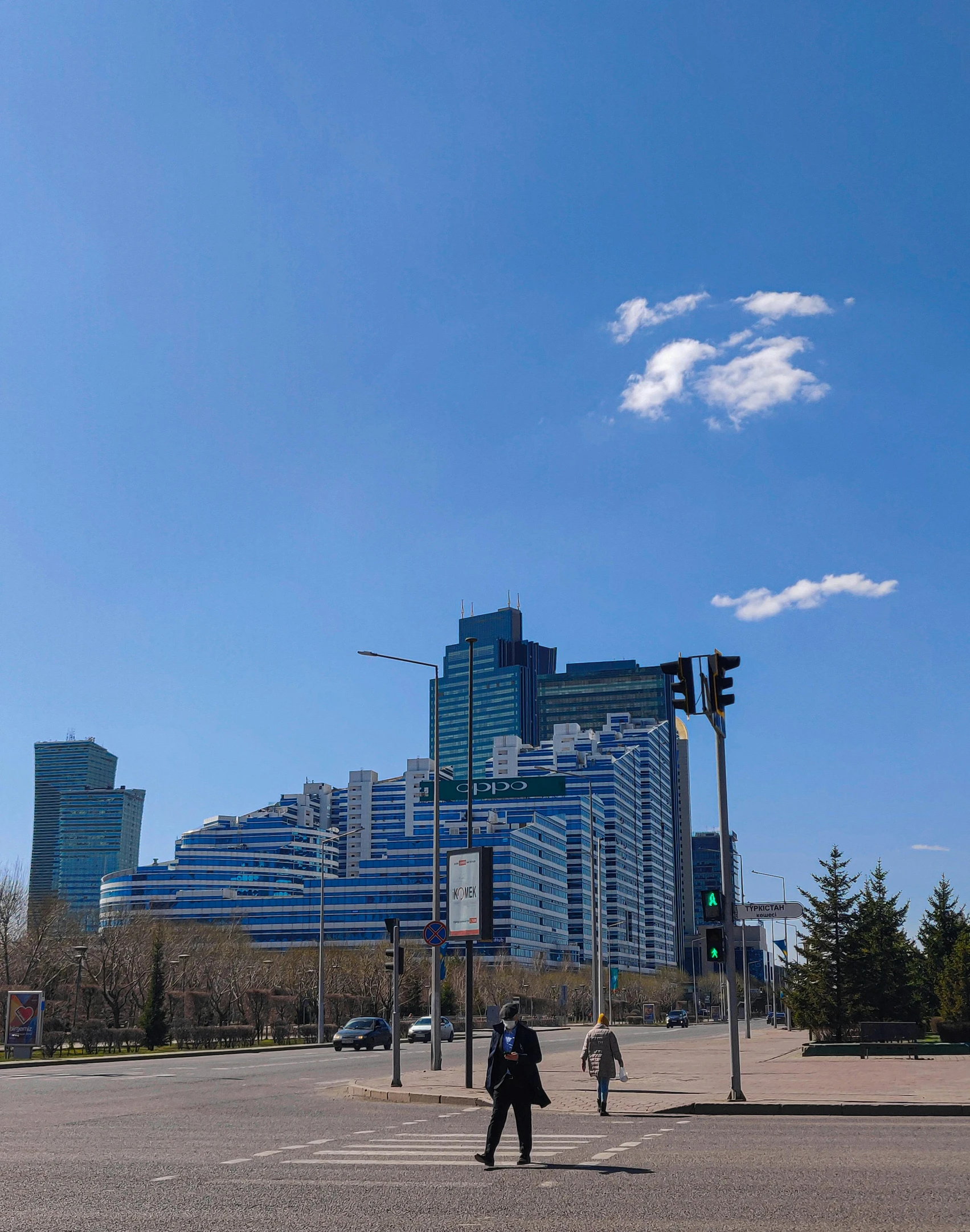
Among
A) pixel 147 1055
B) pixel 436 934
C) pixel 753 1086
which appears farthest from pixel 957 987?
pixel 147 1055

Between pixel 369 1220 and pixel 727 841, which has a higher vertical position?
pixel 727 841

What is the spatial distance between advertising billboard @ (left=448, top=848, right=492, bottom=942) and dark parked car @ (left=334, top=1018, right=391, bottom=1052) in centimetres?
2717

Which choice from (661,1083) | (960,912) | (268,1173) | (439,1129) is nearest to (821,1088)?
(661,1083)

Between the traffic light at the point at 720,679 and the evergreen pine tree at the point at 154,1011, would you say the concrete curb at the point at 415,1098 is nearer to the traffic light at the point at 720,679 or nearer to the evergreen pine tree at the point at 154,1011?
the traffic light at the point at 720,679

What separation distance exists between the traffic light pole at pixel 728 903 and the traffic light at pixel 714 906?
0.11 meters

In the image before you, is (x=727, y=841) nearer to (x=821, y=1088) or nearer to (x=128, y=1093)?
(x=821, y=1088)

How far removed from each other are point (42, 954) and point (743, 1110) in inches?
2383

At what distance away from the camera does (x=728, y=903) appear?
21531 mm

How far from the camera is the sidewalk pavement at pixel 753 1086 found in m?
20.5

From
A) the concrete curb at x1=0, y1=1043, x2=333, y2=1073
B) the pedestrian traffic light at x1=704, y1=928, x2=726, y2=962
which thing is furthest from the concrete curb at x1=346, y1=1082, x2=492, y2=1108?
the concrete curb at x1=0, y1=1043, x2=333, y2=1073

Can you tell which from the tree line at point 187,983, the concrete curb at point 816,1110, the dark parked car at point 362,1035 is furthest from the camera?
the tree line at point 187,983

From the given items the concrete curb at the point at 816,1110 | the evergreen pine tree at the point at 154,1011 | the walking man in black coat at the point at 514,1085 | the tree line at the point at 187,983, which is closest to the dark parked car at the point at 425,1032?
the tree line at the point at 187,983

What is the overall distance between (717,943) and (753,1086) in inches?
221

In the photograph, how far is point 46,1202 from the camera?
1098 centimetres
